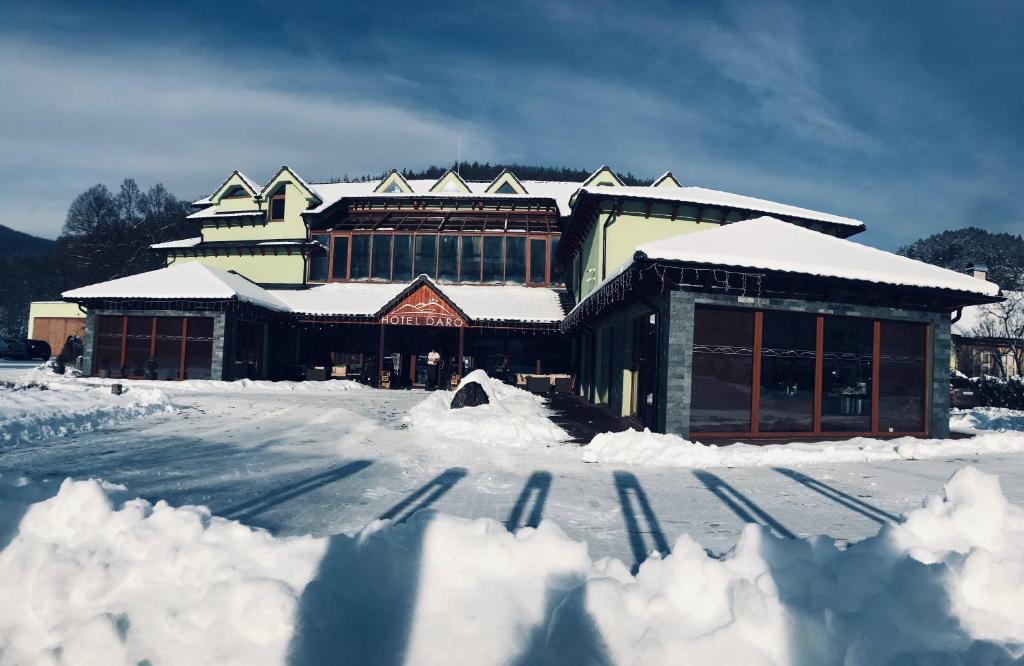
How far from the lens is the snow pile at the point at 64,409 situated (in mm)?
8977

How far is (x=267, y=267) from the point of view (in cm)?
2770

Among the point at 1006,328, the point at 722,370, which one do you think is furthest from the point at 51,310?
the point at 1006,328

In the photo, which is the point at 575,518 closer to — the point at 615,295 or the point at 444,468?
the point at 444,468

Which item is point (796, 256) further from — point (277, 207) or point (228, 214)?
point (228, 214)

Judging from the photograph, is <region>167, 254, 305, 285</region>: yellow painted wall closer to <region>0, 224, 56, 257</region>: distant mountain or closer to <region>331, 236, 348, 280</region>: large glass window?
<region>331, 236, 348, 280</region>: large glass window

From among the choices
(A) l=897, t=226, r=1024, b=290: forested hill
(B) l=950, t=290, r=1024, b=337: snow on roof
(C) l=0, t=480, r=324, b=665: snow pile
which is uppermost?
(A) l=897, t=226, r=1024, b=290: forested hill

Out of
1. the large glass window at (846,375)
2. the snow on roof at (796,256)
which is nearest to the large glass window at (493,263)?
the snow on roof at (796,256)

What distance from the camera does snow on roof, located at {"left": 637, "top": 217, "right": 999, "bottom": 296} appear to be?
31.4ft

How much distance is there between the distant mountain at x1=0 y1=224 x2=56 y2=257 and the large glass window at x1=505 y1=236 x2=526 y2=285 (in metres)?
146

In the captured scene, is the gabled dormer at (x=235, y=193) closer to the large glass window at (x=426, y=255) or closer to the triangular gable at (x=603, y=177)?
the large glass window at (x=426, y=255)

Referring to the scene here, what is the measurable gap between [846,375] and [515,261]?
1652 cm

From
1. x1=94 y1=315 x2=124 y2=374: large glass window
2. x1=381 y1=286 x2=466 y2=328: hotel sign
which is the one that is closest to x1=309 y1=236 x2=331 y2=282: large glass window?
x1=381 y1=286 x2=466 y2=328: hotel sign

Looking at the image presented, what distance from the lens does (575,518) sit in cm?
538

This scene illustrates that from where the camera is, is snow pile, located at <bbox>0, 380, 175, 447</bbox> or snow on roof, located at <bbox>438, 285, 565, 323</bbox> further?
snow on roof, located at <bbox>438, 285, 565, 323</bbox>
